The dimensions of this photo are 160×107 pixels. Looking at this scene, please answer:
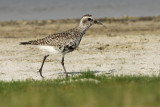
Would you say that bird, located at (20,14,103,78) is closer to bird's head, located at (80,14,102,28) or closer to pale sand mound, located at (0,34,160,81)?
bird's head, located at (80,14,102,28)

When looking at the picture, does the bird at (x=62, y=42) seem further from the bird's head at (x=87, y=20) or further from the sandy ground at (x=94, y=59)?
the sandy ground at (x=94, y=59)

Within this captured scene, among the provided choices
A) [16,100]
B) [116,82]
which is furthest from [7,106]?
[116,82]

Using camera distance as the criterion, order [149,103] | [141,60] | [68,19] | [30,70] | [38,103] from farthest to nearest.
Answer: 1. [68,19]
2. [141,60]
3. [30,70]
4. [38,103]
5. [149,103]

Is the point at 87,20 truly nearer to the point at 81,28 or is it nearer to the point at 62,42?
the point at 81,28

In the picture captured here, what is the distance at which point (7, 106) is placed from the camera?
23.1ft

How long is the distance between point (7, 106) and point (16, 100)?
330 mm

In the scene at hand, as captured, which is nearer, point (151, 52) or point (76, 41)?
point (76, 41)

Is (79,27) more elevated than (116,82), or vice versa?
(79,27)

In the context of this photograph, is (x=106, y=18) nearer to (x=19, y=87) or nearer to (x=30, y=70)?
(x=30, y=70)

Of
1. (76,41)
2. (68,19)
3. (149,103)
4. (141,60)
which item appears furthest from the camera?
(68,19)

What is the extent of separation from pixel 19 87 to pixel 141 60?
10779 millimetres

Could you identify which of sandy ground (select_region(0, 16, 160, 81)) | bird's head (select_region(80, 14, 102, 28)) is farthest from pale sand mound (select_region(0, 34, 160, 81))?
bird's head (select_region(80, 14, 102, 28))

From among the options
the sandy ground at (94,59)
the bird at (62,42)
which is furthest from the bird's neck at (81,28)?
the sandy ground at (94,59)

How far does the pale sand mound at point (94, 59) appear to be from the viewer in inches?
820
